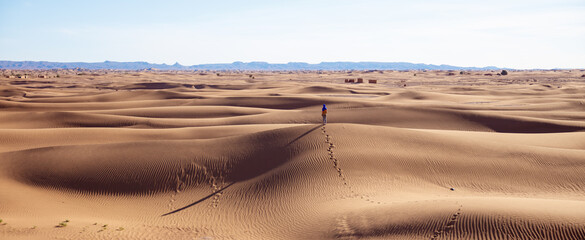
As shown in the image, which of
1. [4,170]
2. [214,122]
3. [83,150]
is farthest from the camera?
[214,122]

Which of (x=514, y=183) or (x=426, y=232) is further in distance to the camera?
(x=514, y=183)

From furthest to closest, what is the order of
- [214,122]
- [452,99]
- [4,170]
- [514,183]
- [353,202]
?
[452,99], [214,122], [4,170], [514,183], [353,202]

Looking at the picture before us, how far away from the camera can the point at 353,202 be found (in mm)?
11312

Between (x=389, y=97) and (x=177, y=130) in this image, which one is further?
(x=389, y=97)

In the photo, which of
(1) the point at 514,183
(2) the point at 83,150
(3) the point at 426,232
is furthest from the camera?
(2) the point at 83,150

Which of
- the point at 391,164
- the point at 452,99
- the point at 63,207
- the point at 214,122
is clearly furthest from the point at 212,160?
the point at 452,99

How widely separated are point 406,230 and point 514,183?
655cm

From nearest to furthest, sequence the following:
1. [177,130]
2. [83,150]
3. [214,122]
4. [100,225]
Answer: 1. [100,225]
2. [83,150]
3. [177,130]
4. [214,122]

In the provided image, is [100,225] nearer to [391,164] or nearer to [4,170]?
[4,170]

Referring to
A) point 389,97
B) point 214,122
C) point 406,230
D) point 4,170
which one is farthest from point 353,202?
point 389,97

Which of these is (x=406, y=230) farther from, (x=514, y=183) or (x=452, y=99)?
(x=452, y=99)

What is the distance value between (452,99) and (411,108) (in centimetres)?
1523

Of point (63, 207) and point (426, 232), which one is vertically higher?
point (426, 232)

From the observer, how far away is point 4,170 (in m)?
15.0
